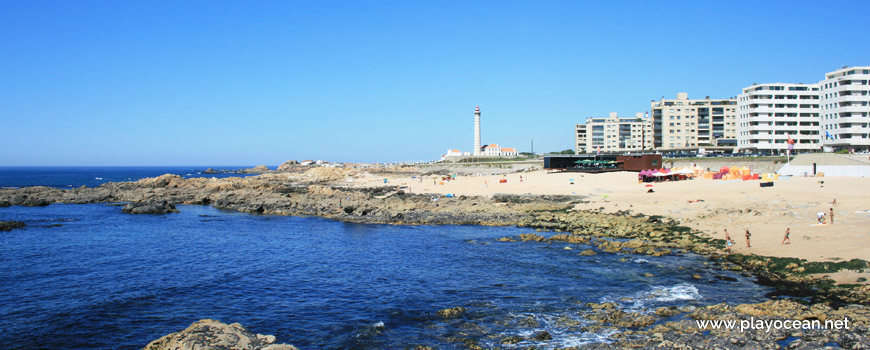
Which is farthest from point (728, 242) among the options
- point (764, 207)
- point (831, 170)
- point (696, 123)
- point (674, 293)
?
point (696, 123)

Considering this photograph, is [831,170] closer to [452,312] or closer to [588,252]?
[588,252]

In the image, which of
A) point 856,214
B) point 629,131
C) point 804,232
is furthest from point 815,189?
point 629,131

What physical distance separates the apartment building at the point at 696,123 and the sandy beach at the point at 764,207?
67.1m

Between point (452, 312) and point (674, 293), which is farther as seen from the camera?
point (674, 293)

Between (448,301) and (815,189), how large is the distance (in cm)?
3312

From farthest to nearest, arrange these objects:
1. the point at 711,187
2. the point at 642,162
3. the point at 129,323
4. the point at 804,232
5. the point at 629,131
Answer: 1. the point at 629,131
2. the point at 642,162
3. the point at 711,187
4. the point at 804,232
5. the point at 129,323

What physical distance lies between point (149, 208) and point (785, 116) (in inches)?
3374

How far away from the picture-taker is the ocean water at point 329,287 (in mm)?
15195

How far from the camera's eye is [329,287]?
67.4 ft

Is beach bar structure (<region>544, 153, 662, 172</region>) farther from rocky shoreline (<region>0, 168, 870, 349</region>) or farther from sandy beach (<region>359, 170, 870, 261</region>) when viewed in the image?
rocky shoreline (<region>0, 168, 870, 349</region>)

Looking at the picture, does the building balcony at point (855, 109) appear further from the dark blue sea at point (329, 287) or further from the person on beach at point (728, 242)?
the dark blue sea at point (329, 287)

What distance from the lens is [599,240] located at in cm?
2919

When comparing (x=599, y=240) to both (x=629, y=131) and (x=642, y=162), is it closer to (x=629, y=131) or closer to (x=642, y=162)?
(x=642, y=162)

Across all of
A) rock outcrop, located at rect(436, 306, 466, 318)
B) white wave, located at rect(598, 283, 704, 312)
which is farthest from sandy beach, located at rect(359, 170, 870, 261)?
rock outcrop, located at rect(436, 306, 466, 318)
